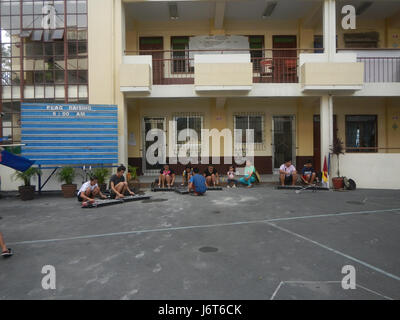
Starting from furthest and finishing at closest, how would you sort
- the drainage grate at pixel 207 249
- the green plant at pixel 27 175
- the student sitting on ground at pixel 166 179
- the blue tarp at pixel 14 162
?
the student sitting on ground at pixel 166 179 → the green plant at pixel 27 175 → the blue tarp at pixel 14 162 → the drainage grate at pixel 207 249

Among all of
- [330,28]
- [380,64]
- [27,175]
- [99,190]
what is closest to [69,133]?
[27,175]

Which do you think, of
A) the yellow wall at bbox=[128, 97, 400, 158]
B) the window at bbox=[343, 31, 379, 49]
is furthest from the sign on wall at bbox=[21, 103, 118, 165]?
the window at bbox=[343, 31, 379, 49]

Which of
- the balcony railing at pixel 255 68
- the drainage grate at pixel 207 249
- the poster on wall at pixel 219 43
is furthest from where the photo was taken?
the poster on wall at pixel 219 43

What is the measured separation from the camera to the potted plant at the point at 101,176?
990 centimetres

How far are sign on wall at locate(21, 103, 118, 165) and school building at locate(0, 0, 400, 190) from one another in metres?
0.66

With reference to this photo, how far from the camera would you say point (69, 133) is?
9867mm

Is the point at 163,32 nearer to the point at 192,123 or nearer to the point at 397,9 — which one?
the point at 192,123

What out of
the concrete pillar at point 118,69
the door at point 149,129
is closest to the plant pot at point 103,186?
the concrete pillar at point 118,69

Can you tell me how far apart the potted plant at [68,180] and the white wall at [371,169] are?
9.45m

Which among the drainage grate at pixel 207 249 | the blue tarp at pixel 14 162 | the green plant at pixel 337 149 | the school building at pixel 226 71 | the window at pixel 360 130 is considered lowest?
the drainage grate at pixel 207 249

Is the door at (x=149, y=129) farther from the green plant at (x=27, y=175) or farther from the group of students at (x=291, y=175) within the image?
the group of students at (x=291, y=175)

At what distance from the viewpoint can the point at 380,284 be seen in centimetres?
320

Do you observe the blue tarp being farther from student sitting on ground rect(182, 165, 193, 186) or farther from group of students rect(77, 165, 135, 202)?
student sitting on ground rect(182, 165, 193, 186)

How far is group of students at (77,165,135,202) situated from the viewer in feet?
26.0
